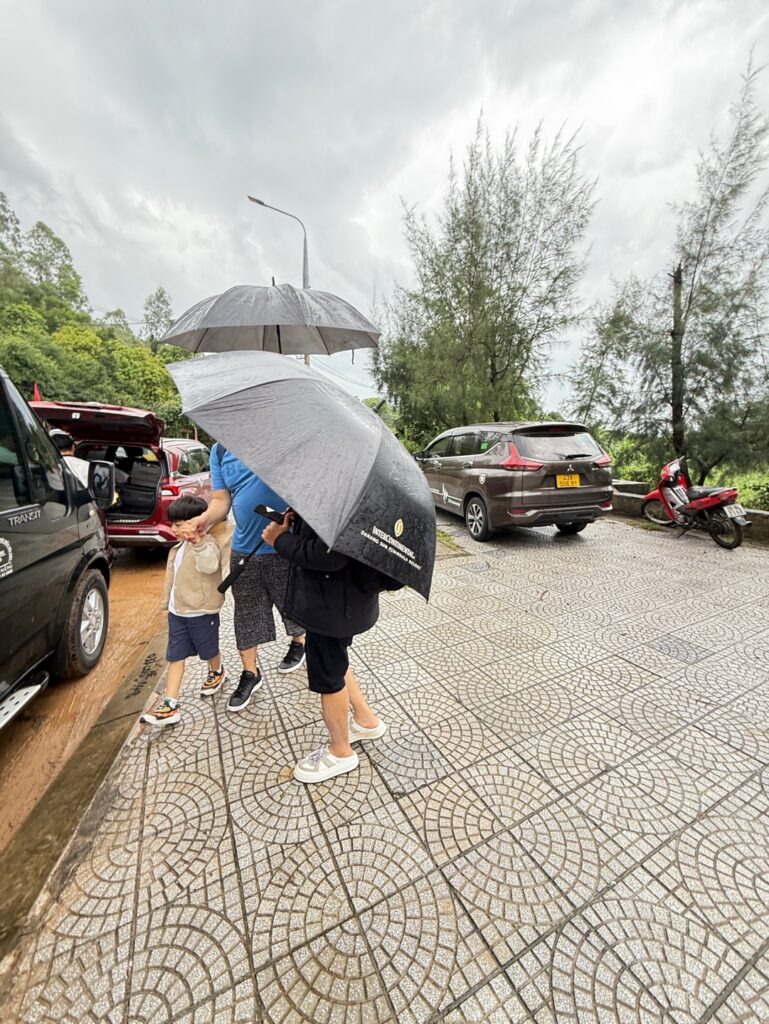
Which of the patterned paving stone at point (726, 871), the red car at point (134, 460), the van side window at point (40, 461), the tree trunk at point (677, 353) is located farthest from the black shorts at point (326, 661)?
the tree trunk at point (677, 353)

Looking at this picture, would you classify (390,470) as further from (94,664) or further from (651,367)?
(651,367)

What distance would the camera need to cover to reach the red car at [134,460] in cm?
431

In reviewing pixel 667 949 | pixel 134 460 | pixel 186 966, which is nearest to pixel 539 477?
pixel 667 949

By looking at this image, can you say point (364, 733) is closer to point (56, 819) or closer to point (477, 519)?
point (56, 819)

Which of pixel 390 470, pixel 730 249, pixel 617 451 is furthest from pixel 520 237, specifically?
pixel 390 470

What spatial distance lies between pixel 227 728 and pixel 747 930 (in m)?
2.12

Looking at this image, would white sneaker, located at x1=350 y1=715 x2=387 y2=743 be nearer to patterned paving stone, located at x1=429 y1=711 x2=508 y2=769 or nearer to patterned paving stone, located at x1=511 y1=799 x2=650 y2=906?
patterned paving stone, located at x1=429 y1=711 x2=508 y2=769

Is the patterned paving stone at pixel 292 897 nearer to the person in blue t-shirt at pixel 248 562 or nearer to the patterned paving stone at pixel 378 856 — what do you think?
the patterned paving stone at pixel 378 856

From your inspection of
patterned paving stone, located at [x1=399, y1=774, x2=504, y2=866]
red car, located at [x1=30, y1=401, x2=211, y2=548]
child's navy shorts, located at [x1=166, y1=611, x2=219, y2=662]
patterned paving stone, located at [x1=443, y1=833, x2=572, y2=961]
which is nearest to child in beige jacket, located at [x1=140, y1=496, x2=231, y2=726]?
child's navy shorts, located at [x1=166, y1=611, x2=219, y2=662]

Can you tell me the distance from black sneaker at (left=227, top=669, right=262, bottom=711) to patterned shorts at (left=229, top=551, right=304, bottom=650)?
0.20m

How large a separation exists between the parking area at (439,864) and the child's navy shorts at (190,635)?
356 mm

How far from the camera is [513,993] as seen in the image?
116 centimetres

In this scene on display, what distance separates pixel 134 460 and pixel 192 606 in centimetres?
457

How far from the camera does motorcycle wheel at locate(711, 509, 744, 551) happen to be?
5.47m
